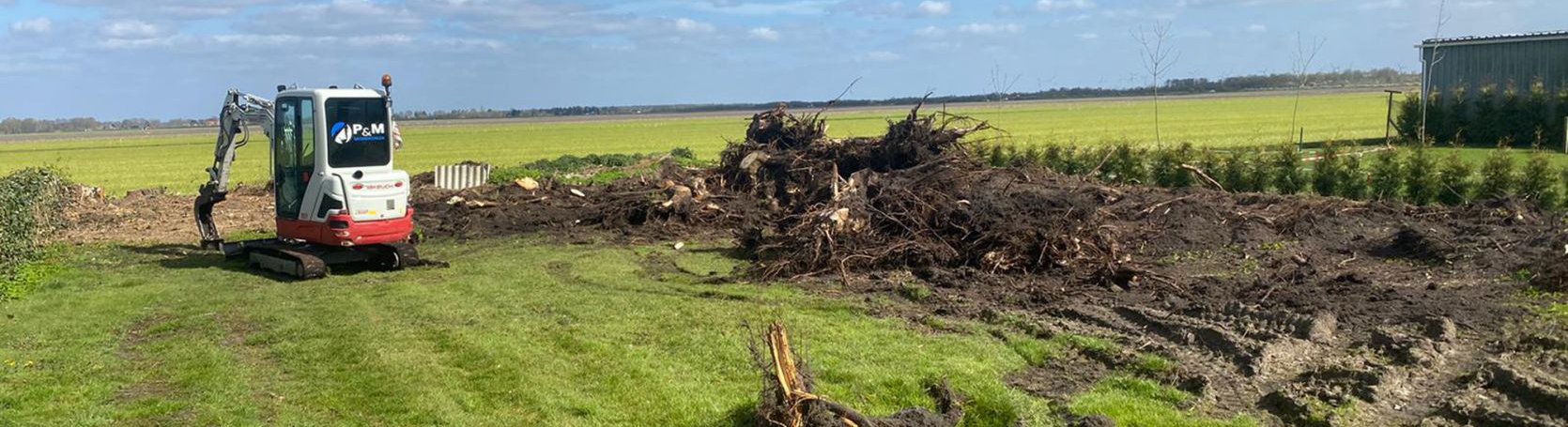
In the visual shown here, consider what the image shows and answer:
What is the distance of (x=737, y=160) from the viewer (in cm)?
2247

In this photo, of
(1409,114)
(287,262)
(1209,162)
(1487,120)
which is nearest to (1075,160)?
(1209,162)

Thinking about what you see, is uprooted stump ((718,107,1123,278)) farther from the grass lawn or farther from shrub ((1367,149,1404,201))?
shrub ((1367,149,1404,201))

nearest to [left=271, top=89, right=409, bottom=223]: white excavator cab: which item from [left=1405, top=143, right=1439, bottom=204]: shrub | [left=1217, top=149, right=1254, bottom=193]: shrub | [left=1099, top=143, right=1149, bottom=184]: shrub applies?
[left=1099, top=143, right=1149, bottom=184]: shrub

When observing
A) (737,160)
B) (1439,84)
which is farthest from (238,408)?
(1439,84)

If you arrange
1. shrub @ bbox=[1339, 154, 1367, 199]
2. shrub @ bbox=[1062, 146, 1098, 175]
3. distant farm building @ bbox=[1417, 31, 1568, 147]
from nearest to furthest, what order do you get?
1. shrub @ bbox=[1339, 154, 1367, 199]
2. shrub @ bbox=[1062, 146, 1098, 175]
3. distant farm building @ bbox=[1417, 31, 1568, 147]

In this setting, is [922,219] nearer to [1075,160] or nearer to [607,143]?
[1075,160]

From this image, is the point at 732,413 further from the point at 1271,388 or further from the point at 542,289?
the point at 542,289

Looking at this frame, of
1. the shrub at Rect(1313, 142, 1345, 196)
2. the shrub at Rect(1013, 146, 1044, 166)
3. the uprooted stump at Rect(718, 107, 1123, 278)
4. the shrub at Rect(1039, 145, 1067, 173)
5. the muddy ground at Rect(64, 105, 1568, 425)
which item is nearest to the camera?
the muddy ground at Rect(64, 105, 1568, 425)

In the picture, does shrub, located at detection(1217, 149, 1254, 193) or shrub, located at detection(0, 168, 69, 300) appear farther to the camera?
shrub, located at detection(1217, 149, 1254, 193)

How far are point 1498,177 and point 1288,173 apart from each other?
11.3 ft

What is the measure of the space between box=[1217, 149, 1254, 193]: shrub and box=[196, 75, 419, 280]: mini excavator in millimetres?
13839

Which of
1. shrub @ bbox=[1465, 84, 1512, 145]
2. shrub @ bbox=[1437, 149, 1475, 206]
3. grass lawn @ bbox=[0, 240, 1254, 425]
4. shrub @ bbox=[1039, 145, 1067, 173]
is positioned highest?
shrub @ bbox=[1465, 84, 1512, 145]

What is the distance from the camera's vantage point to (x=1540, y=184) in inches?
664

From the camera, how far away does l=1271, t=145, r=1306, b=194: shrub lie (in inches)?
789
